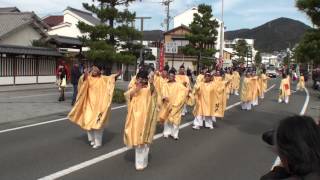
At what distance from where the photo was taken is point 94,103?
987 cm

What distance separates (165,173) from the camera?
25.1ft

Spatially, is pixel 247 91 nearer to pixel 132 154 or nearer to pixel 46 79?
pixel 132 154

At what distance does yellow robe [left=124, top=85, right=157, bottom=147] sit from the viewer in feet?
25.6

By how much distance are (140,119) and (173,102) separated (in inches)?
138

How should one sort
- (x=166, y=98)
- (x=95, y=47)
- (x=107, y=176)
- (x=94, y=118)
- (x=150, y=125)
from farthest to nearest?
(x=95, y=47), (x=166, y=98), (x=94, y=118), (x=150, y=125), (x=107, y=176)

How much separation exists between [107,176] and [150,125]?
45.8 inches

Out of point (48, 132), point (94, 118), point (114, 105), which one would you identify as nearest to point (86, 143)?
point (94, 118)

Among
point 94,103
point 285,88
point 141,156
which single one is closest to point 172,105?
point 94,103

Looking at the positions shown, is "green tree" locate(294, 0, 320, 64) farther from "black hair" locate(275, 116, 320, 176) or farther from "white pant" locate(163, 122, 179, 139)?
"black hair" locate(275, 116, 320, 176)

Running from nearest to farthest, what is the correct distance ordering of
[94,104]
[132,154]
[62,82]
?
[132,154] → [94,104] → [62,82]

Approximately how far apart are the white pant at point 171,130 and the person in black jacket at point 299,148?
29.0 feet

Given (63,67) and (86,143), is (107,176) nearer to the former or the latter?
(86,143)

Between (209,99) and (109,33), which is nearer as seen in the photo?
(209,99)

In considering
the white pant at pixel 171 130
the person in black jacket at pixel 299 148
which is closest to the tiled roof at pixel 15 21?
the white pant at pixel 171 130
